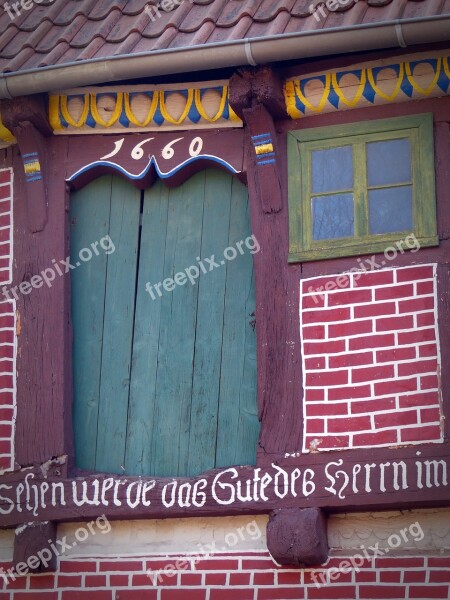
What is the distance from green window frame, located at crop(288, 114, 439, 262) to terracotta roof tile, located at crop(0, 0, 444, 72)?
54cm

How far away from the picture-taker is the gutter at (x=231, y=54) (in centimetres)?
668

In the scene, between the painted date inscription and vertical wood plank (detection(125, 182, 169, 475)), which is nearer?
the painted date inscription

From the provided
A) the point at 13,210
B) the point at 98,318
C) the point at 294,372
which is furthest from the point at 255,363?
the point at 13,210

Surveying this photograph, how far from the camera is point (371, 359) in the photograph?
676cm

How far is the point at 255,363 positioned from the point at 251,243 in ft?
2.07

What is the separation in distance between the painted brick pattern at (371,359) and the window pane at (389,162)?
483 millimetres

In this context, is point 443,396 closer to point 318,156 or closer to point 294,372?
point 294,372

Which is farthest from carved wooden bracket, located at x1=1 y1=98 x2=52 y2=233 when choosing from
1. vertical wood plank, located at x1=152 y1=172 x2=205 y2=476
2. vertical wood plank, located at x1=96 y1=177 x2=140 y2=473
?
vertical wood plank, located at x1=152 y1=172 x2=205 y2=476

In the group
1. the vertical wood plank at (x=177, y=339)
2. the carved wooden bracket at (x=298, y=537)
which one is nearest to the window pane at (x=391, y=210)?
the vertical wood plank at (x=177, y=339)

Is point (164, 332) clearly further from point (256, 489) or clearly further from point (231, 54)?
point (231, 54)

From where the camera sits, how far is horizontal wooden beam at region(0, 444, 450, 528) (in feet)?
21.3

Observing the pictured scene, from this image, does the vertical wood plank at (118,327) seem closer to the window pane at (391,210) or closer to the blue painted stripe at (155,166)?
the blue painted stripe at (155,166)

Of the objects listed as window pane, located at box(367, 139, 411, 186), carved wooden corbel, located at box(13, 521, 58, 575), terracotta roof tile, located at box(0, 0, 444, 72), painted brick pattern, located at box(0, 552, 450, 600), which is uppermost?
terracotta roof tile, located at box(0, 0, 444, 72)

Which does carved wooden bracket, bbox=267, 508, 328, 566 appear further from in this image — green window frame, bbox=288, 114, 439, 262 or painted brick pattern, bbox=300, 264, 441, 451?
green window frame, bbox=288, 114, 439, 262
